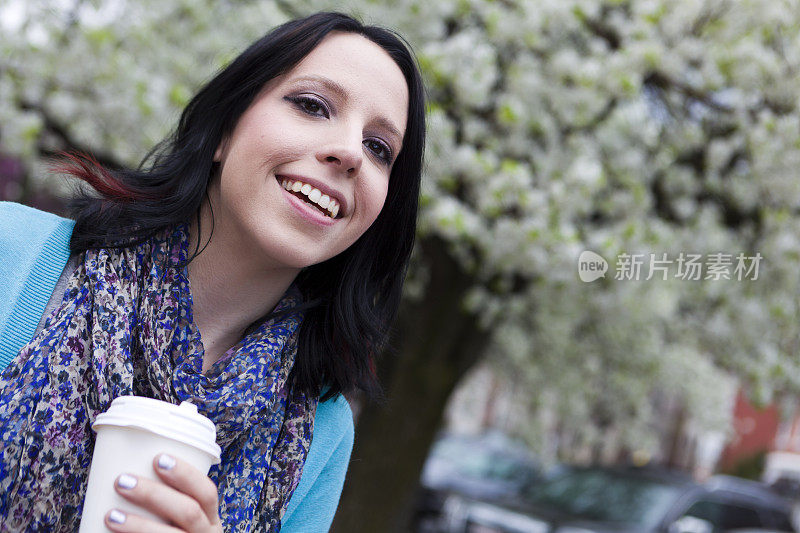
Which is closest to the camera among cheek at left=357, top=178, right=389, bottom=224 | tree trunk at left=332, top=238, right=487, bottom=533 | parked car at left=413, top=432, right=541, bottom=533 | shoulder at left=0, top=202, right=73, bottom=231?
shoulder at left=0, top=202, right=73, bottom=231

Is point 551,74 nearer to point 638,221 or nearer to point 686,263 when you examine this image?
point 638,221

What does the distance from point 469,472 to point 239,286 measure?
9988 millimetres

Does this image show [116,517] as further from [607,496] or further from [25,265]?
[607,496]

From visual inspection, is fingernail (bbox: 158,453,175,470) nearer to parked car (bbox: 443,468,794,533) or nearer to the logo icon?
the logo icon

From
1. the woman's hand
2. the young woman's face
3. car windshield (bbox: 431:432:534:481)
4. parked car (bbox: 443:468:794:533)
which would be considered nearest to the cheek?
the young woman's face

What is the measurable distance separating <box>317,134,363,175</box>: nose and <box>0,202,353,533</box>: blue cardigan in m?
0.52

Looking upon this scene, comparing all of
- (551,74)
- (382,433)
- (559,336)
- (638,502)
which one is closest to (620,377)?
(559,336)

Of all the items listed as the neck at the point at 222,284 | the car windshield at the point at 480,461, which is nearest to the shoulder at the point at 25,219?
the neck at the point at 222,284

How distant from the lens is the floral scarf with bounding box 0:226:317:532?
1.36 meters

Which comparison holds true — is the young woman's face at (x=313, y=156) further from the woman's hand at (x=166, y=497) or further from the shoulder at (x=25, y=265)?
the woman's hand at (x=166, y=497)

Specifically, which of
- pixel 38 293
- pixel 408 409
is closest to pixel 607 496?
pixel 408 409

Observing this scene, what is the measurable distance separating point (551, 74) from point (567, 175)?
821mm

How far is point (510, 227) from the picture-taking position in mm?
4586

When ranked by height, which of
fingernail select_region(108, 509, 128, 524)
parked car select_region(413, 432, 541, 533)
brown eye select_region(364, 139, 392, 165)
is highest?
parked car select_region(413, 432, 541, 533)
